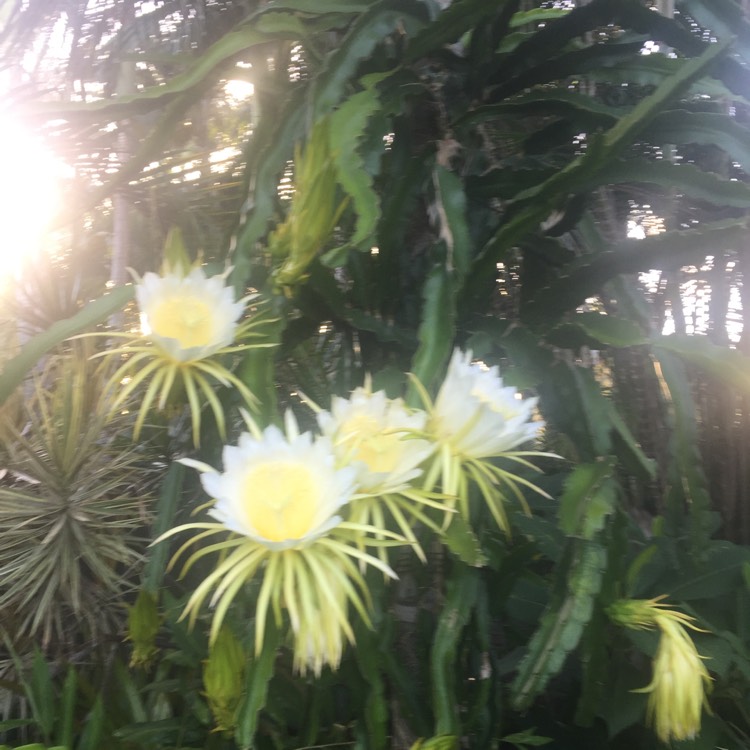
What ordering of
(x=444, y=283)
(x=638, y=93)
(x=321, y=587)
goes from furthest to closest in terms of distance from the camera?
(x=638, y=93) < (x=444, y=283) < (x=321, y=587)

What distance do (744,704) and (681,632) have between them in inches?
13.6

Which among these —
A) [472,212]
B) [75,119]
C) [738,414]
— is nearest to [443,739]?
[472,212]

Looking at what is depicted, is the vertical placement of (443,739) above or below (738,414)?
below

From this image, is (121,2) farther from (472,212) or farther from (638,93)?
(638,93)

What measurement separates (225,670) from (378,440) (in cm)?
28

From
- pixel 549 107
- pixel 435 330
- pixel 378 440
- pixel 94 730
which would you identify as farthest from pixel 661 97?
pixel 94 730

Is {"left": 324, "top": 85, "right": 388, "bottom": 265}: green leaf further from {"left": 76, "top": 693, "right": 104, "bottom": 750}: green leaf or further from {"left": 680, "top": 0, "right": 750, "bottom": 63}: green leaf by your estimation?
{"left": 76, "top": 693, "right": 104, "bottom": 750}: green leaf

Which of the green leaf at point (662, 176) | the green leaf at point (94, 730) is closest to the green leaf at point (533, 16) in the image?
the green leaf at point (662, 176)

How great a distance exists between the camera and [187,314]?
45 centimetres

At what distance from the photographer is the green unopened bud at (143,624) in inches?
26.7

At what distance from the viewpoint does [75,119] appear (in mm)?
659

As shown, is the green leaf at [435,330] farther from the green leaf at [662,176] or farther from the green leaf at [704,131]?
the green leaf at [704,131]

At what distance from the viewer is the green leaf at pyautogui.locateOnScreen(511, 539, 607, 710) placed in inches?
20.5

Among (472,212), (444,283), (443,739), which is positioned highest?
(472,212)
